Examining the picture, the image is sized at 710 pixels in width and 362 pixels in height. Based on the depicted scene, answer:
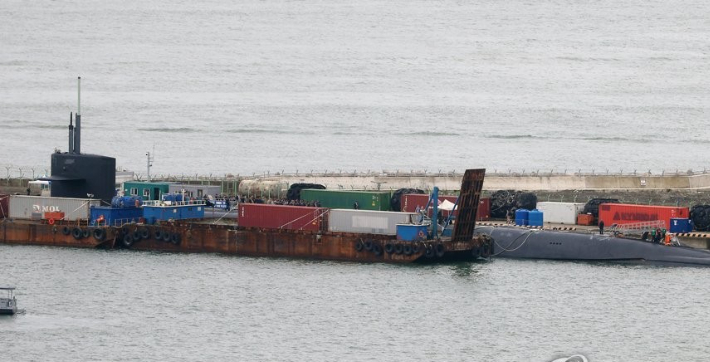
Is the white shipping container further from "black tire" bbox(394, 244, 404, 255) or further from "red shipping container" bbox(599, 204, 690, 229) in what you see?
"black tire" bbox(394, 244, 404, 255)

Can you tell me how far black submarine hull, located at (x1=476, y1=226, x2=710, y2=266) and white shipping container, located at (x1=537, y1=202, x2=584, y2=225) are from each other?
17.5 ft

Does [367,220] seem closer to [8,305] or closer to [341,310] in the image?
[341,310]

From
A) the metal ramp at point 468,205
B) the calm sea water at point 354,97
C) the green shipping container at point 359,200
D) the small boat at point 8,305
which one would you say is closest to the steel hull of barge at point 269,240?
the metal ramp at point 468,205

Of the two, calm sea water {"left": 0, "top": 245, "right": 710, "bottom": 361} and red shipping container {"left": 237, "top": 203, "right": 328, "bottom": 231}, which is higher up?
red shipping container {"left": 237, "top": 203, "right": 328, "bottom": 231}

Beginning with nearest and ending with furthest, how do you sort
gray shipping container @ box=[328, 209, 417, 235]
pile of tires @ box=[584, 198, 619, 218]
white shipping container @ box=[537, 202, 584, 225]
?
gray shipping container @ box=[328, 209, 417, 235] < pile of tires @ box=[584, 198, 619, 218] < white shipping container @ box=[537, 202, 584, 225]

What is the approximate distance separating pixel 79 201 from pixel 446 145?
2020 inches

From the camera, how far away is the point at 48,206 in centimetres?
7838

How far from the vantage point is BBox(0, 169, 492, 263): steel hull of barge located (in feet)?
233

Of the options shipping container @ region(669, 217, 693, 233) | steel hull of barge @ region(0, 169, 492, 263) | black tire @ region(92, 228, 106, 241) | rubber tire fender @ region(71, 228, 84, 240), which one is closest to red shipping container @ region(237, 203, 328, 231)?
steel hull of barge @ region(0, 169, 492, 263)

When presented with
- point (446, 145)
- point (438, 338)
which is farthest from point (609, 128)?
A: point (438, 338)

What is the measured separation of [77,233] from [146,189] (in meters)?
5.71

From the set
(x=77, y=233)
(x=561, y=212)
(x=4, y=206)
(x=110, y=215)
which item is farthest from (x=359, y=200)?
(x=4, y=206)

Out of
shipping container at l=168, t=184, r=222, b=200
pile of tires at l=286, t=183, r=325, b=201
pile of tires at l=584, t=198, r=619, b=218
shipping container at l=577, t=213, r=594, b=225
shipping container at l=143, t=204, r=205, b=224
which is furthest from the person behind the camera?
pile of tires at l=286, t=183, r=325, b=201

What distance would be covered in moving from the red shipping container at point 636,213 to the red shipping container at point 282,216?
14156 mm
